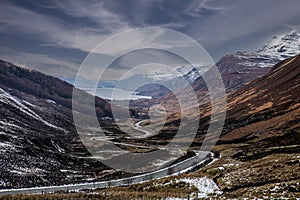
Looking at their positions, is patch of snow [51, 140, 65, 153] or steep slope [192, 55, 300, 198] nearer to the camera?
steep slope [192, 55, 300, 198]

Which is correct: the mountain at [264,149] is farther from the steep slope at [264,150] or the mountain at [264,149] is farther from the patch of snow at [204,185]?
the patch of snow at [204,185]

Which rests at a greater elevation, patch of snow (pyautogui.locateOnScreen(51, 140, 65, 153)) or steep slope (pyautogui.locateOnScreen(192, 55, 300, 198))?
steep slope (pyautogui.locateOnScreen(192, 55, 300, 198))

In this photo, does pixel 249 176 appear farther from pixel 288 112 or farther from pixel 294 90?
pixel 294 90

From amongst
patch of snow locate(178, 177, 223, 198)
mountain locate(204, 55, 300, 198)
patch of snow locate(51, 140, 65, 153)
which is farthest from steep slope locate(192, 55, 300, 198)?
patch of snow locate(51, 140, 65, 153)

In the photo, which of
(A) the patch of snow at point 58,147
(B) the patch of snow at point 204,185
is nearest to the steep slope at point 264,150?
(B) the patch of snow at point 204,185

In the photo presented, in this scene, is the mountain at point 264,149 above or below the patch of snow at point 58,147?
above

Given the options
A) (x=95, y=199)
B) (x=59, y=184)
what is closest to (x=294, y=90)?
(x=59, y=184)

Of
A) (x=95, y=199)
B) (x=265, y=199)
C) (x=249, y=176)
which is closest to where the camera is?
(x=265, y=199)

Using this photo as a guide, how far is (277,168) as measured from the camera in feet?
158

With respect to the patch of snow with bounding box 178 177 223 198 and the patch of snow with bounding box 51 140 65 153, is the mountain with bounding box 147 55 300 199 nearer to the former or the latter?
the patch of snow with bounding box 178 177 223 198

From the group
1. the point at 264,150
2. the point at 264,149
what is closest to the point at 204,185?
the point at 264,150

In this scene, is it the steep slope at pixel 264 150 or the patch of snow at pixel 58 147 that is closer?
the steep slope at pixel 264 150

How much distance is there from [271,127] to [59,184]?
349ft

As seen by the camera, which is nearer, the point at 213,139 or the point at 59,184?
the point at 59,184
